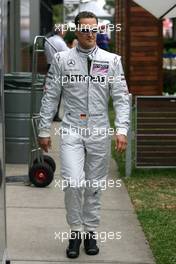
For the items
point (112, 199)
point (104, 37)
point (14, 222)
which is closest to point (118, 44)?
point (104, 37)

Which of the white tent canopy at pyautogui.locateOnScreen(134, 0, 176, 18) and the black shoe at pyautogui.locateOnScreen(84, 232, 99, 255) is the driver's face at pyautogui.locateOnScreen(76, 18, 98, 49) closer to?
the black shoe at pyautogui.locateOnScreen(84, 232, 99, 255)

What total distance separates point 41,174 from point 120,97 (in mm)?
2823

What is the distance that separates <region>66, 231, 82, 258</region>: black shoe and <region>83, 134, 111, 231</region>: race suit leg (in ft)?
0.39

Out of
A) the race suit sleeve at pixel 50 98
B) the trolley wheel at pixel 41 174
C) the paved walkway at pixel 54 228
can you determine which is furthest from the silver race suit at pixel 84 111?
the trolley wheel at pixel 41 174

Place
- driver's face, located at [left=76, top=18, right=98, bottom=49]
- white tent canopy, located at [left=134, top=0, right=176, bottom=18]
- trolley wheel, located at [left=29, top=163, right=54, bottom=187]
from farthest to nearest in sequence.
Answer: white tent canopy, located at [left=134, top=0, right=176, bottom=18], trolley wheel, located at [left=29, top=163, right=54, bottom=187], driver's face, located at [left=76, top=18, right=98, bottom=49]

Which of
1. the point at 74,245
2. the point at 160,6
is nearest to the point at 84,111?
the point at 74,245

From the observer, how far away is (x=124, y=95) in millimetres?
5848

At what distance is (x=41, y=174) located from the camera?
8.45m

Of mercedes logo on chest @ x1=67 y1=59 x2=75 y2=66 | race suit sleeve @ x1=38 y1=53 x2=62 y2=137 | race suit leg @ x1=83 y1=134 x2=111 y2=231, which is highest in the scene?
mercedes logo on chest @ x1=67 y1=59 x2=75 y2=66

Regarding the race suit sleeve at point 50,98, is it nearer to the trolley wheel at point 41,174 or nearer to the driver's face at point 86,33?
the driver's face at point 86,33

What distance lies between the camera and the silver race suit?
18.8 feet

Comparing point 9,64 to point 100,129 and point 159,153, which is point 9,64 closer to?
point 159,153

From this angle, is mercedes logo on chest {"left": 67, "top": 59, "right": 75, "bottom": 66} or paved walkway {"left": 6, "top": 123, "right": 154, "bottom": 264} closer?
mercedes logo on chest {"left": 67, "top": 59, "right": 75, "bottom": 66}

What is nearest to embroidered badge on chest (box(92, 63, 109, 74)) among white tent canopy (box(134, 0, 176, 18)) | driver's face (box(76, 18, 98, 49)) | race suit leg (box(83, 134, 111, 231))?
driver's face (box(76, 18, 98, 49))
